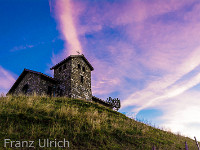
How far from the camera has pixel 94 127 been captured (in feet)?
28.9

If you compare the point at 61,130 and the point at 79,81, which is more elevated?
the point at 79,81

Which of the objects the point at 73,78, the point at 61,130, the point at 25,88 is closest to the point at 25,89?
the point at 25,88

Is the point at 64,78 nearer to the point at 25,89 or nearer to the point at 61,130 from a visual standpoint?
the point at 25,89

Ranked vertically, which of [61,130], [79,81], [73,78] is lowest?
[61,130]

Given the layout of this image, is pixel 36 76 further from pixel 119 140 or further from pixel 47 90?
pixel 119 140

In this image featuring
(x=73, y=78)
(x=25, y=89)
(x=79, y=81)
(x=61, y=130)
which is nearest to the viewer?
(x=61, y=130)

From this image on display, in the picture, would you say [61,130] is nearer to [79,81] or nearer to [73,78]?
[73,78]

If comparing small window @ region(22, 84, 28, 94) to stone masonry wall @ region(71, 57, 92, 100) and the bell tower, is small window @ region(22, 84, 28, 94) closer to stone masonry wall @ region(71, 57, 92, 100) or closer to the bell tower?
the bell tower

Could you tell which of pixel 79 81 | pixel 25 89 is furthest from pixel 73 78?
pixel 25 89

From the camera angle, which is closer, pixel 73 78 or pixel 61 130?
pixel 61 130

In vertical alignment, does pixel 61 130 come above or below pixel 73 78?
below

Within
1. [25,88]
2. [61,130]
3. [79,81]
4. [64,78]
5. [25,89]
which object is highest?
[64,78]

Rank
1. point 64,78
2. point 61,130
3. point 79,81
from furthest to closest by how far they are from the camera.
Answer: point 79,81, point 64,78, point 61,130

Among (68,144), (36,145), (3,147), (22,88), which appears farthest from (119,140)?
(22,88)
